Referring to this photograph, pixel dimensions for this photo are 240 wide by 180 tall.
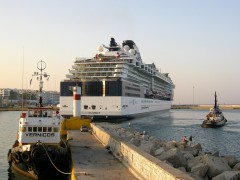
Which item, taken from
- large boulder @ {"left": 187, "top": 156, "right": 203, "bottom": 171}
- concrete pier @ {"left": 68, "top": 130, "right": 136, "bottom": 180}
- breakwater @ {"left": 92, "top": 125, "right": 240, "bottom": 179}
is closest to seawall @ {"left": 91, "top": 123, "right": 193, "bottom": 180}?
breakwater @ {"left": 92, "top": 125, "right": 240, "bottom": 179}

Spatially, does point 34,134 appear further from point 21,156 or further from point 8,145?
point 8,145

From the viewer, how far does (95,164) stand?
16875 millimetres

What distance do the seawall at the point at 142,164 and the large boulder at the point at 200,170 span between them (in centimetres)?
294

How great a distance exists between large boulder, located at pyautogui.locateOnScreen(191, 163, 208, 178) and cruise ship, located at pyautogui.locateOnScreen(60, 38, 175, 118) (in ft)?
139

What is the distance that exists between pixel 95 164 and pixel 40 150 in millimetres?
3244

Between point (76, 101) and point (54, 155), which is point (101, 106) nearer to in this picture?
point (76, 101)

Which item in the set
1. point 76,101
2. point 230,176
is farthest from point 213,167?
point 76,101

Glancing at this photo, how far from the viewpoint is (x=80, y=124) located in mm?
35094

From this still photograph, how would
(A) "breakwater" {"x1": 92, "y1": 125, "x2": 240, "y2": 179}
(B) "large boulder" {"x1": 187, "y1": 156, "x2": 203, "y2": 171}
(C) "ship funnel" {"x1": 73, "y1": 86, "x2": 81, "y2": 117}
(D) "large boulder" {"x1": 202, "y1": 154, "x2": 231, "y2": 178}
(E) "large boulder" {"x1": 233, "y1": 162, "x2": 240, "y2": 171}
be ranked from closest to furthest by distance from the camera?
(A) "breakwater" {"x1": 92, "y1": 125, "x2": 240, "y2": 179} → (D) "large boulder" {"x1": 202, "y1": 154, "x2": 231, "y2": 178} → (B) "large boulder" {"x1": 187, "y1": 156, "x2": 203, "y2": 171} → (E) "large boulder" {"x1": 233, "y1": 162, "x2": 240, "y2": 171} → (C) "ship funnel" {"x1": 73, "y1": 86, "x2": 81, "y2": 117}

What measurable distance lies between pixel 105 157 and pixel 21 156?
173 inches

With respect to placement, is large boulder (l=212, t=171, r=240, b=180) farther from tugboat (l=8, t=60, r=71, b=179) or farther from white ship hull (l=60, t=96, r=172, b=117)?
white ship hull (l=60, t=96, r=172, b=117)

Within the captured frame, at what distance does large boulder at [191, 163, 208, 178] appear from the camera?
53.4ft

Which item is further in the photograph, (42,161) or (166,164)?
(42,161)

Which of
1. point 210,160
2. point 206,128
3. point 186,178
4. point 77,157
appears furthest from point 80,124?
point 206,128
